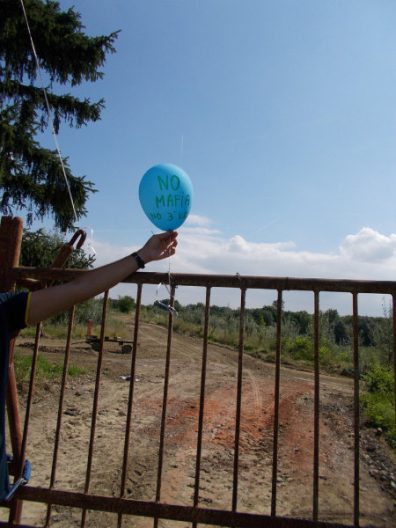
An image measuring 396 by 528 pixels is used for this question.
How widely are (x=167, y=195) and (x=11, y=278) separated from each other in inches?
40.3

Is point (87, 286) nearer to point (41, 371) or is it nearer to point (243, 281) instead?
point (243, 281)

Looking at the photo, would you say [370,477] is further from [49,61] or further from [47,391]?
[49,61]

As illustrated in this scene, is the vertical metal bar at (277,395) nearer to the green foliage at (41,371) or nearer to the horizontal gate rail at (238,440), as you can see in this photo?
the horizontal gate rail at (238,440)

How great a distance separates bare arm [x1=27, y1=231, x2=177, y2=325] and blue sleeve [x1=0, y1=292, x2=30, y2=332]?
20mm

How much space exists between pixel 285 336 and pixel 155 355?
10015 millimetres

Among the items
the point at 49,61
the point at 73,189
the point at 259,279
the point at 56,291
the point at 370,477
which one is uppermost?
the point at 49,61

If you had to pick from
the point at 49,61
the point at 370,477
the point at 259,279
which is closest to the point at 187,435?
the point at 370,477

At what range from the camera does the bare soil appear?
13.6 feet

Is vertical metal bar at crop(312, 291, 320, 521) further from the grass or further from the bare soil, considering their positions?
the grass

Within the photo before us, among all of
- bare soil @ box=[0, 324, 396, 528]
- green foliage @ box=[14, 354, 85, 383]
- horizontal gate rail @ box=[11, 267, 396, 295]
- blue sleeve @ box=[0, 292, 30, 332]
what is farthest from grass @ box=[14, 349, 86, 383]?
blue sleeve @ box=[0, 292, 30, 332]

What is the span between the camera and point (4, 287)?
2404mm

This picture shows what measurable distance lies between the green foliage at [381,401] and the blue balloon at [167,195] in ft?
17.0

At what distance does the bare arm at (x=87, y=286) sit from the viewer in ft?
4.79

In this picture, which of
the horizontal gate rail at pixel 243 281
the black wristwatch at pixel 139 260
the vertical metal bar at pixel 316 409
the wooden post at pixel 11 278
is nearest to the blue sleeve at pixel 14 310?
the black wristwatch at pixel 139 260
